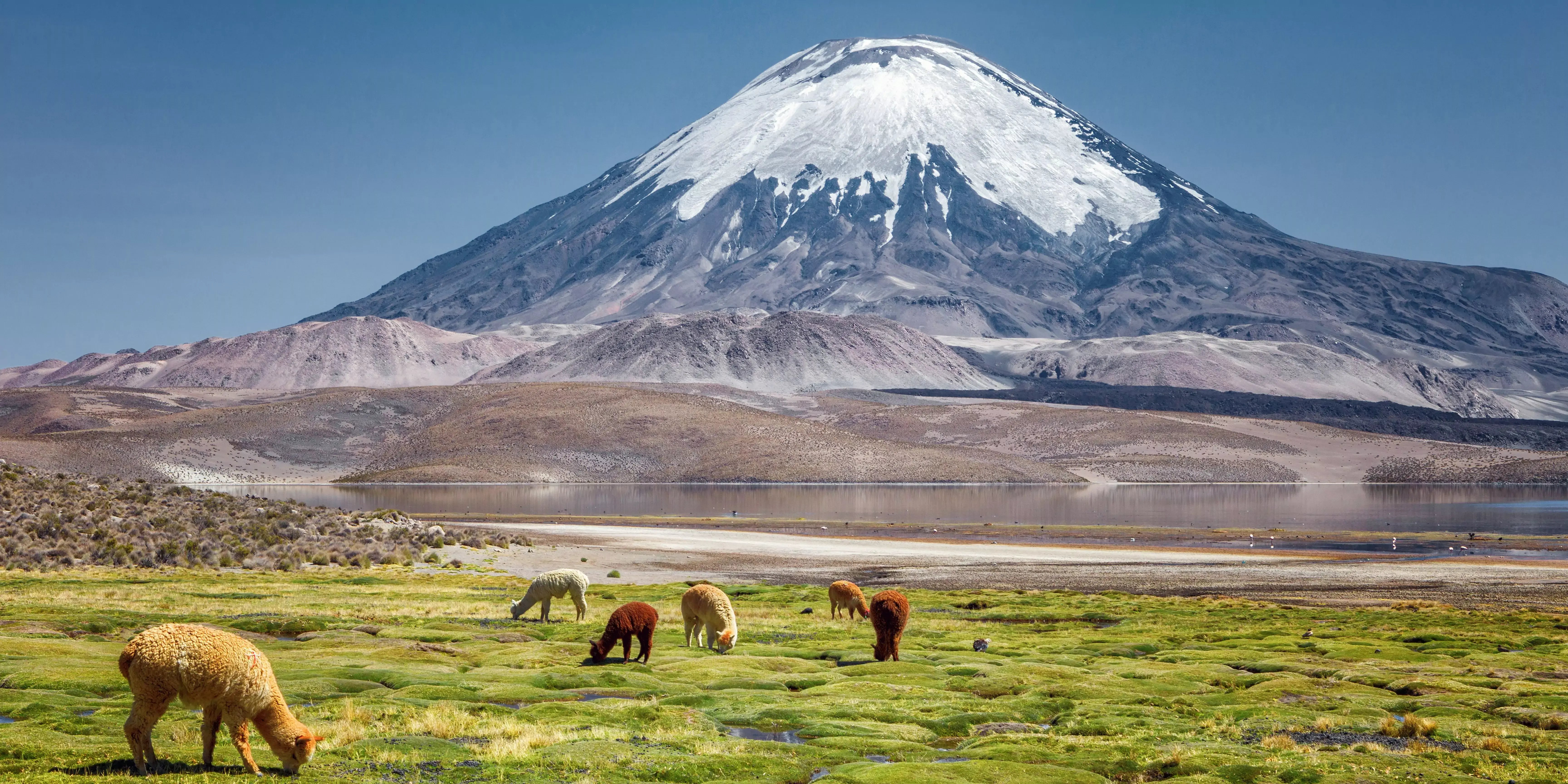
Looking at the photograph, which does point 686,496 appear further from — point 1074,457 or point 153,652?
point 153,652

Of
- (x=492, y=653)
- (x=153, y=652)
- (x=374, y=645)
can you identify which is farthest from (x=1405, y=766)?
(x=374, y=645)

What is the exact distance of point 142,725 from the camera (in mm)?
12398

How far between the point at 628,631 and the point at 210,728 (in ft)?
34.0

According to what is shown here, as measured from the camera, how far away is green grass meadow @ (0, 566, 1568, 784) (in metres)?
14.4

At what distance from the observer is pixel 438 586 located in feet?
132

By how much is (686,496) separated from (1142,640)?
299 ft

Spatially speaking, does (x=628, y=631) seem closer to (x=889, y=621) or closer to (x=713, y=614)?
(x=713, y=614)

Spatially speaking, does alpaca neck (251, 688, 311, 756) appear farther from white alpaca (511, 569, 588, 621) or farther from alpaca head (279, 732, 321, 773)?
white alpaca (511, 569, 588, 621)

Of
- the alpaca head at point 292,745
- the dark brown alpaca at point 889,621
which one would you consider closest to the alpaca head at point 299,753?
the alpaca head at point 292,745

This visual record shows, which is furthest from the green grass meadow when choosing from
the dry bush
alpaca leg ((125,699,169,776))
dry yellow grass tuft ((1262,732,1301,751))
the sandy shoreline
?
the sandy shoreline

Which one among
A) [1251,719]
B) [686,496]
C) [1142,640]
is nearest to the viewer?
[1251,719]

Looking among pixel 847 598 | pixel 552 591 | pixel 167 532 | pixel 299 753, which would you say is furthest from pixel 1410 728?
pixel 167 532

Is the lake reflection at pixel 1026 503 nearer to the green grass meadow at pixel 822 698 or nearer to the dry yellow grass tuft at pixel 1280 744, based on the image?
the green grass meadow at pixel 822 698

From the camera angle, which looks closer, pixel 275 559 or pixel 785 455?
pixel 275 559
